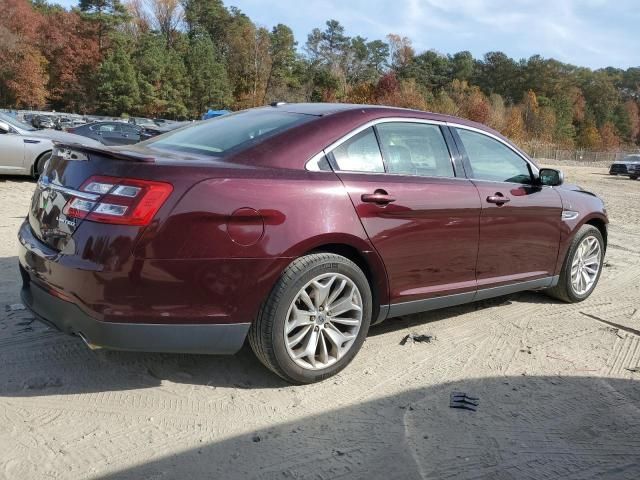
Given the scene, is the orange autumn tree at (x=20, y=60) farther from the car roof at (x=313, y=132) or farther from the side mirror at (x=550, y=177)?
the side mirror at (x=550, y=177)

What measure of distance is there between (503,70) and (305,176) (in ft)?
406

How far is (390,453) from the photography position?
266 centimetres

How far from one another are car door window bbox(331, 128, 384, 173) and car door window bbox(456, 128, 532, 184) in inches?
35.2

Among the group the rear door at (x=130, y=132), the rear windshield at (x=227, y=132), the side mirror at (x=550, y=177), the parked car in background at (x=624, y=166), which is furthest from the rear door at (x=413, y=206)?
the parked car in background at (x=624, y=166)

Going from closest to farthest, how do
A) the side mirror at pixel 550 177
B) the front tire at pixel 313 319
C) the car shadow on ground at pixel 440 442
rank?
1. the car shadow on ground at pixel 440 442
2. the front tire at pixel 313 319
3. the side mirror at pixel 550 177

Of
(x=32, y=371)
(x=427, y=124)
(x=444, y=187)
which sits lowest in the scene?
(x=32, y=371)

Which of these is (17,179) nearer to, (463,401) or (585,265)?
(585,265)

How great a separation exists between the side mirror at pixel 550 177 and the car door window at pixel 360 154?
1787 mm

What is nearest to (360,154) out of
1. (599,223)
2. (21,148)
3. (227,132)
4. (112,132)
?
(227,132)

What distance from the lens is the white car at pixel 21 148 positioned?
410 inches

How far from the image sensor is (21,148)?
10531 millimetres

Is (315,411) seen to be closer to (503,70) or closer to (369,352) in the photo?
(369,352)

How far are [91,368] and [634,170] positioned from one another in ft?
113

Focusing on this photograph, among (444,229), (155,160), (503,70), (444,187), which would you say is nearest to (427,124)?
(444,187)
